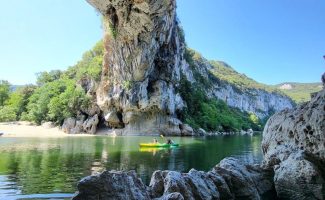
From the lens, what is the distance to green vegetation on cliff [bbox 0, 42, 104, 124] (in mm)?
64125

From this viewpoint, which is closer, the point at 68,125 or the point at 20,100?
the point at 68,125

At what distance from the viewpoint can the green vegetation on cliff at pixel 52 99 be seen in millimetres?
64125

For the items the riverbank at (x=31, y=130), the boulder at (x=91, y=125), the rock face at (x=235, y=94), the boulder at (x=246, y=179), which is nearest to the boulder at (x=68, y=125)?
the riverbank at (x=31, y=130)

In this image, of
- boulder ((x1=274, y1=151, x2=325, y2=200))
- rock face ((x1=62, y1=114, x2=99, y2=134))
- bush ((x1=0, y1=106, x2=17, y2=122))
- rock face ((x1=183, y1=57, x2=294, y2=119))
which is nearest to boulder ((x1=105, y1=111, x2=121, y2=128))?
rock face ((x1=62, y1=114, x2=99, y2=134))

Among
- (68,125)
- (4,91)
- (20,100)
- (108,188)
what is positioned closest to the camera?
(108,188)

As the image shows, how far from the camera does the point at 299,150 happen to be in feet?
39.5

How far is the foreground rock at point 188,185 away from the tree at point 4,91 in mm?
75863

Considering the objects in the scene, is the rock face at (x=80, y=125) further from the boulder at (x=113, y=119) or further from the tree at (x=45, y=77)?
the tree at (x=45, y=77)

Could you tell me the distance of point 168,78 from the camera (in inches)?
2457

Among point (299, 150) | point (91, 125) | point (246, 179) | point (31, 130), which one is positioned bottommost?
point (246, 179)

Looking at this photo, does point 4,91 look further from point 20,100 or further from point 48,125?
point 48,125

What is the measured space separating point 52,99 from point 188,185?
2350 inches

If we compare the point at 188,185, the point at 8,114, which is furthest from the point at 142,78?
the point at 188,185

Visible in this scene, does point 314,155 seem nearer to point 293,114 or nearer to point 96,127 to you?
point 293,114
